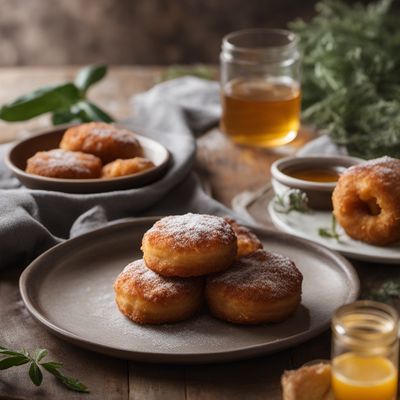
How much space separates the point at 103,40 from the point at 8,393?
386 centimetres

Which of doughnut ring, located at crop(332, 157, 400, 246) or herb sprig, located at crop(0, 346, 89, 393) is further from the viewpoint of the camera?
doughnut ring, located at crop(332, 157, 400, 246)

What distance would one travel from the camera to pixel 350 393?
1269 mm

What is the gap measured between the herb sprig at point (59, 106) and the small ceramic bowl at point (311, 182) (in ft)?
2.23

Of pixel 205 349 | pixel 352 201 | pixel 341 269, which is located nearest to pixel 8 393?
pixel 205 349

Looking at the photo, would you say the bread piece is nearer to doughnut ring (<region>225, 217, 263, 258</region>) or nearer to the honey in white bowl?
doughnut ring (<region>225, 217, 263, 258</region>)

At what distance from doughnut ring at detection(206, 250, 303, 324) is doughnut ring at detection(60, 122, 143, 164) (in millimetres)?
793

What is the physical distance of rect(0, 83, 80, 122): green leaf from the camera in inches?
102

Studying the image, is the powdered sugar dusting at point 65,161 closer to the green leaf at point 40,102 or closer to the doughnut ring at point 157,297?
the green leaf at point 40,102

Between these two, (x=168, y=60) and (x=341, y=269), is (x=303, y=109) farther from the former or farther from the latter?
(x=168, y=60)

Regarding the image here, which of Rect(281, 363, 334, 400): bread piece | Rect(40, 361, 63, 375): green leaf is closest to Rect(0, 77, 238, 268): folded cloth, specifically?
Rect(40, 361, 63, 375): green leaf

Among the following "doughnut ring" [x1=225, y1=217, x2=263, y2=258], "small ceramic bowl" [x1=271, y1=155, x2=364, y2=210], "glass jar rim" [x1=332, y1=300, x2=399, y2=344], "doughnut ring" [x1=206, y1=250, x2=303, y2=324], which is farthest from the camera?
"small ceramic bowl" [x1=271, y1=155, x2=364, y2=210]

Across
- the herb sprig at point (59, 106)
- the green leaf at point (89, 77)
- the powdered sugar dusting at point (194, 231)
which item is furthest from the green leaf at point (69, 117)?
the powdered sugar dusting at point (194, 231)

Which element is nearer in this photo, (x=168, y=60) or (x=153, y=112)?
(x=153, y=112)

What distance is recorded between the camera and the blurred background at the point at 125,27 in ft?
16.0
